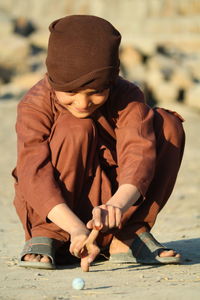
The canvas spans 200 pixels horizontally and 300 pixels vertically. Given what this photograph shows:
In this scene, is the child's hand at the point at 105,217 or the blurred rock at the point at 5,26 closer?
the child's hand at the point at 105,217

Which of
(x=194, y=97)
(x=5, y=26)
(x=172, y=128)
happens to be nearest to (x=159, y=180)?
(x=172, y=128)

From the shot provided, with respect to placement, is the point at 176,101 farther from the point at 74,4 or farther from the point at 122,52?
the point at 74,4

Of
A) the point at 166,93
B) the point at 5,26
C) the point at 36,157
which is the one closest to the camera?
the point at 36,157

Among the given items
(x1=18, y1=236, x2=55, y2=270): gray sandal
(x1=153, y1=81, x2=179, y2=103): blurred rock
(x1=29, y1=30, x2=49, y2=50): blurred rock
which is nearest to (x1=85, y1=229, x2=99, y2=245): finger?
(x1=18, y1=236, x2=55, y2=270): gray sandal

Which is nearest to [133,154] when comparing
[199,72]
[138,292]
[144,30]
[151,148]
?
[151,148]

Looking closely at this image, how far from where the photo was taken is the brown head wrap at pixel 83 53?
11.6ft

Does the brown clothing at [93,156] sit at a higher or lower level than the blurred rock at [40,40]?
higher

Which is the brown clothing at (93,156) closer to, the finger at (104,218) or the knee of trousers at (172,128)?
the knee of trousers at (172,128)

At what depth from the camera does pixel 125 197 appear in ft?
11.6

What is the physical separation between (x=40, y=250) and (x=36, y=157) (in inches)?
17.7

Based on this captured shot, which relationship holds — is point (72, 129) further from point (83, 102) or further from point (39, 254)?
point (39, 254)

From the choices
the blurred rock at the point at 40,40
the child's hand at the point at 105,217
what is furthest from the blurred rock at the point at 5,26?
the child's hand at the point at 105,217

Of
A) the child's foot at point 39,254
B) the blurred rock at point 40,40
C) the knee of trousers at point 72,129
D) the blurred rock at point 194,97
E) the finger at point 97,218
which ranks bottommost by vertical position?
the blurred rock at point 40,40

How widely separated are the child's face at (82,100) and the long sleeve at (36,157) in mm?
152
